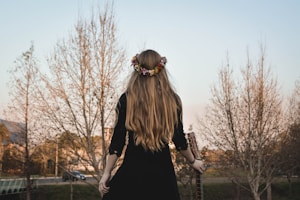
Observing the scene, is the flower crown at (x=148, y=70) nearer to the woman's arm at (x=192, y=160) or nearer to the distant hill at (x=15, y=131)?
the woman's arm at (x=192, y=160)

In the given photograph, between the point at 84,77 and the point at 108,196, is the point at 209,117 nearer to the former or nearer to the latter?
the point at 84,77

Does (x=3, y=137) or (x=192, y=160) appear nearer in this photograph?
(x=192, y=160)

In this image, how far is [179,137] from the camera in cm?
297

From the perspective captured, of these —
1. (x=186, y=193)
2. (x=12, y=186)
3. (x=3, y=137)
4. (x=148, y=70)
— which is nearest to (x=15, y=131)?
(x=3, y=137)

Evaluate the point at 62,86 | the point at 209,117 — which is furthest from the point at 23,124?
the point at 209,117

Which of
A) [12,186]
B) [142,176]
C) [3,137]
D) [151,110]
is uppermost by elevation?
[3,137]

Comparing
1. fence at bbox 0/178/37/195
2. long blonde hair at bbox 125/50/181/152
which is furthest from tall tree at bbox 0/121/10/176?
long blonde hair at bbox 125/50/181/152

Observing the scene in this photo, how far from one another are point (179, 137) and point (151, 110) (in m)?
0.34

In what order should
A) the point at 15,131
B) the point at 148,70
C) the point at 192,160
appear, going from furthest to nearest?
1. the point at 15,131
2. the point at 192,160
3. the point at 148,70

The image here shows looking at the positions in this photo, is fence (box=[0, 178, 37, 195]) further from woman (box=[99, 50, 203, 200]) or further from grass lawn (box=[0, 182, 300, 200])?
woman (box=[99, 50, 203, 200])

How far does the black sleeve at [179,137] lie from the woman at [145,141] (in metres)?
0.04

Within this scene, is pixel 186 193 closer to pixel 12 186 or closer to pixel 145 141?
pixel 12 186

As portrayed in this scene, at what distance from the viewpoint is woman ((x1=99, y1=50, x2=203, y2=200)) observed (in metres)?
2.83

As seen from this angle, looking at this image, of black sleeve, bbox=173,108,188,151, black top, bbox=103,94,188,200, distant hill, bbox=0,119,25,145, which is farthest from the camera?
distant hill, bbox=0,119,25,145
